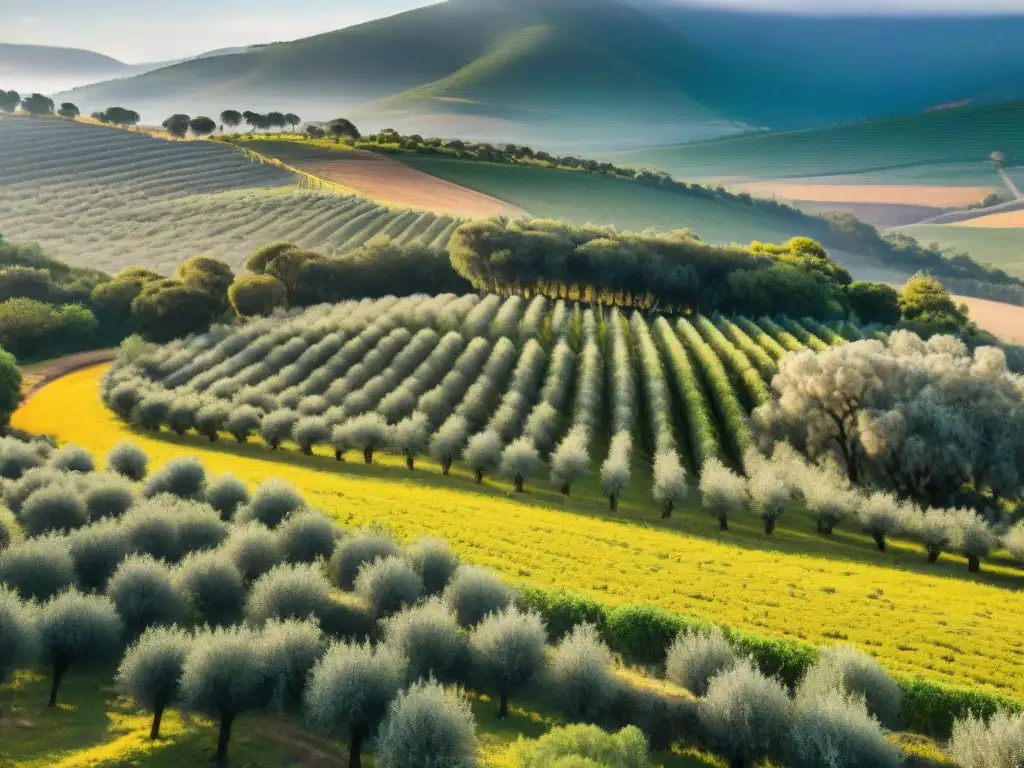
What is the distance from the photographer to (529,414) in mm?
63312

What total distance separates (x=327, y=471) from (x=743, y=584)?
29.6 metres

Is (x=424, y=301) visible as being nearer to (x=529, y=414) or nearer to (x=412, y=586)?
(x=529, y=414)

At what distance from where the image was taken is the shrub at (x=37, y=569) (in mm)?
29000

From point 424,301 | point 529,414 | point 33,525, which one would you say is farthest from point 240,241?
point 33,525

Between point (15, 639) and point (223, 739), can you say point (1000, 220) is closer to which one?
point (223, 739)

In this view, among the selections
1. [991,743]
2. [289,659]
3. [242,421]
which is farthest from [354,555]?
[242,421]

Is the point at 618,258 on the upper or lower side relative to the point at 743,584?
upper

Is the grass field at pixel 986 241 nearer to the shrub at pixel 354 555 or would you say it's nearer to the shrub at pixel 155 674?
the shrub at pixel 354 555

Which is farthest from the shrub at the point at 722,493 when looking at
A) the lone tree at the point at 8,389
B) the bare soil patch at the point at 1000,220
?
the bare soil patch at the point at 1000,220

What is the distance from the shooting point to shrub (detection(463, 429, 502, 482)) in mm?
52844

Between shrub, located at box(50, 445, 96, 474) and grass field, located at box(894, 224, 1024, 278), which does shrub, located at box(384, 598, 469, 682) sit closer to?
shrub, located at box(50, 445, 96, 474)

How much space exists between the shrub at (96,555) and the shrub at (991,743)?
28799 mm

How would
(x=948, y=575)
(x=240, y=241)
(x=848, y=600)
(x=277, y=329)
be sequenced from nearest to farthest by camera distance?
1. (x=848, y=600)
2. (x=948, y=575)
3. (x=277, y=329)
4. (x=240, y=241)

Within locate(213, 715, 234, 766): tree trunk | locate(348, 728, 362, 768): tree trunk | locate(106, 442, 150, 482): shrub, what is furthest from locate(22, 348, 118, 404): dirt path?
locate(348, 728, 362, 768): tree trunk
